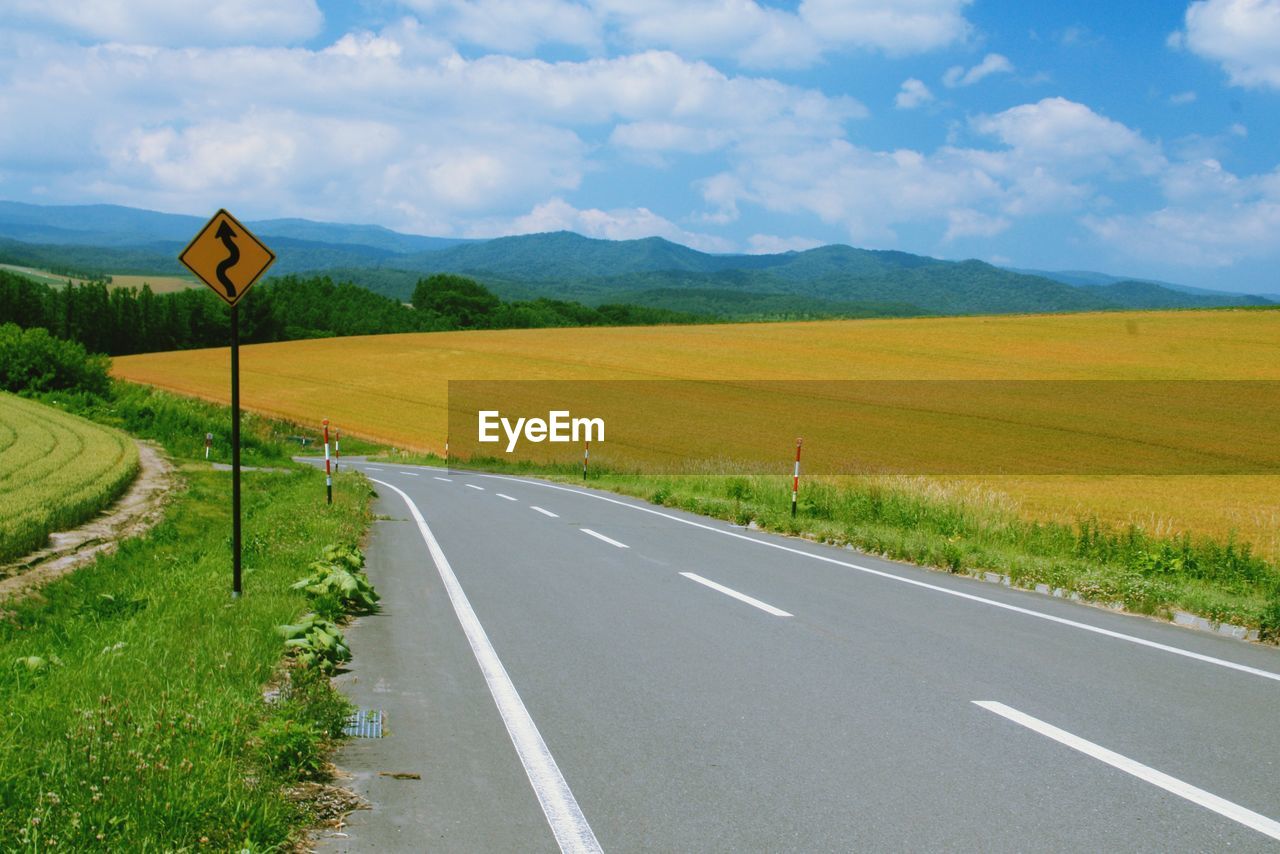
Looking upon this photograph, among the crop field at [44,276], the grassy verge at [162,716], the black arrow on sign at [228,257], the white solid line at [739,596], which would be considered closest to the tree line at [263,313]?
the crop field at [44,276]

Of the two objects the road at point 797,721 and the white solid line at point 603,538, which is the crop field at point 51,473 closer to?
the road at point 797,721

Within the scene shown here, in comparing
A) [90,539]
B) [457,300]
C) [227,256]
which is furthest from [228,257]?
[457,300]

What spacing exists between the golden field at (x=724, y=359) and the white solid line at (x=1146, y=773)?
27065mm

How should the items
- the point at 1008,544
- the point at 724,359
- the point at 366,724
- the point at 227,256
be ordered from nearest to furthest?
the point at 366,724 → the point at 227,256 → the point at 1008,544 → the point at 724,359

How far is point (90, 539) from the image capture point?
48.5 ft

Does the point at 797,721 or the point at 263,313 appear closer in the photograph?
the point at 797,721

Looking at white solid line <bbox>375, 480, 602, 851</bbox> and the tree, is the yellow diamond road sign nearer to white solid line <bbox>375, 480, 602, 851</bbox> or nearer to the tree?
white solid line <bbox>375, 480, 602, 851</bbox>

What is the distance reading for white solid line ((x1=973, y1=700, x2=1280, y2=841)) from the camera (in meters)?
4.02

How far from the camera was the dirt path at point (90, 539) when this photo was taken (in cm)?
1182

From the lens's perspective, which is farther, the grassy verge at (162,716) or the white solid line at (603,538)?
the white solid line at (603,538)

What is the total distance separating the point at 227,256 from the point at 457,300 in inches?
4962

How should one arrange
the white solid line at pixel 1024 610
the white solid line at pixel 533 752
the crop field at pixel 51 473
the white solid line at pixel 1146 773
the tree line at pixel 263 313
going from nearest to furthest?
the white solid line at pixel 533 752
the white solid line at pixel 1146 773
the white solid line at pixel 1024 610
the crop field at pixel 51 473
the tree line at pixel 263 313

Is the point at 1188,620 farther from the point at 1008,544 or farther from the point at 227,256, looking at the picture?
the point at 227,256

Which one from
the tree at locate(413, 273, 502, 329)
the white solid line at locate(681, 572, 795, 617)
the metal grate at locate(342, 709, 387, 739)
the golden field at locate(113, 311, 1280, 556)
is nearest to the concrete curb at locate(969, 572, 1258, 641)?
the white solid line at locate(681, 572, 795, 617)
